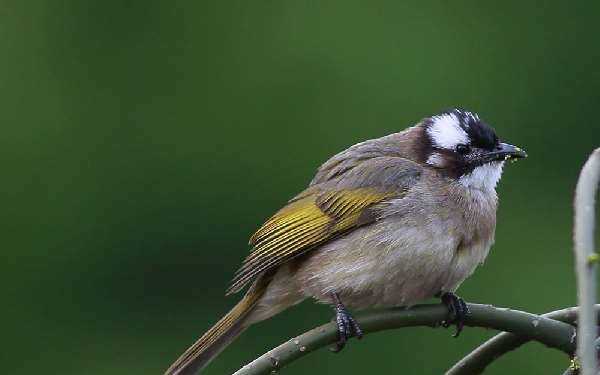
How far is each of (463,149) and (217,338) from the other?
1184 mm

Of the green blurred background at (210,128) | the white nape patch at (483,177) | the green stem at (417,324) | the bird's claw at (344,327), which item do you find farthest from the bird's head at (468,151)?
the green blurred background at (210,128)

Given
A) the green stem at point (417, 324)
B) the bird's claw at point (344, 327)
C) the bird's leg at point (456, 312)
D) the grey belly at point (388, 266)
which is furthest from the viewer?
the grey belly at point (388, 266)

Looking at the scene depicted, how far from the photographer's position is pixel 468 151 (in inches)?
191

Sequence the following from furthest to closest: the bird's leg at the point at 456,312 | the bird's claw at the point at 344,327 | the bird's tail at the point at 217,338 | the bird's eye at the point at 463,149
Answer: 1. the bird's eye at the point at 463,149
2. the bird's tail at the point at 217,338
3. the bird's leg at the point at 456,312
4. the bird's claw at the point at 344,327

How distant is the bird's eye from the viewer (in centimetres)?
486

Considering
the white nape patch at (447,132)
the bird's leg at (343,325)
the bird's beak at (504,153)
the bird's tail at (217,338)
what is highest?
the white nape patch at (447,132)

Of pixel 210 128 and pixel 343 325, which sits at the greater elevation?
pixel 210 128

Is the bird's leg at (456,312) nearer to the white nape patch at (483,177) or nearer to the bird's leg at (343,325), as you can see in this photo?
the bird's leg at (343,325)

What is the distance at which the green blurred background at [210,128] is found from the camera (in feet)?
29.1

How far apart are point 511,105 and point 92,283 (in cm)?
323

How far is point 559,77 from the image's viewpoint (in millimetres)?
10266

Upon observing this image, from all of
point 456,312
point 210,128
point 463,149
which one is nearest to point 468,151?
point 463,149

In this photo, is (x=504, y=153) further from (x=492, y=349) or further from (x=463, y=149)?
(x=492, y=349)

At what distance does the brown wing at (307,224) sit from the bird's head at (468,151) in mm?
285
